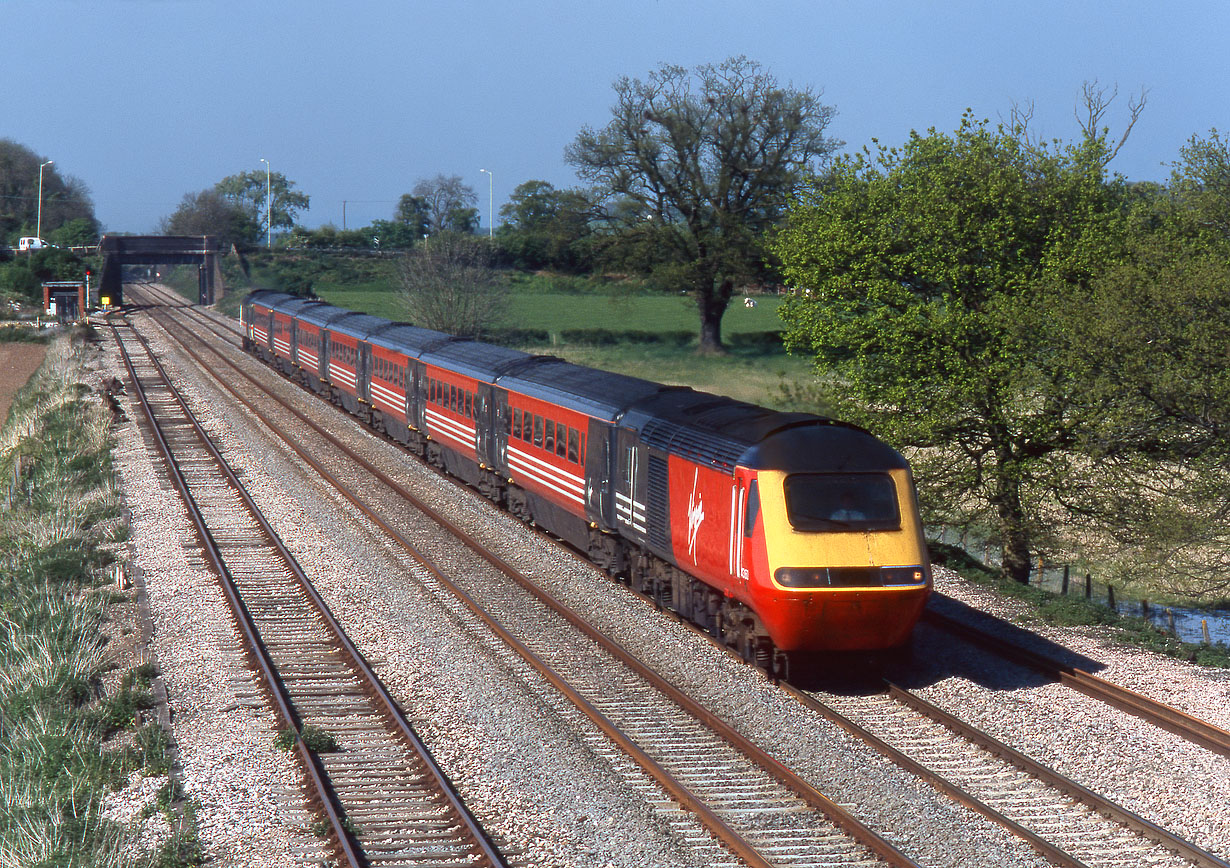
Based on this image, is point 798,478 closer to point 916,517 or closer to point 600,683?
point 916,517

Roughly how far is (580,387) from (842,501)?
832 centimetres

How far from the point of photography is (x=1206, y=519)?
718 inches

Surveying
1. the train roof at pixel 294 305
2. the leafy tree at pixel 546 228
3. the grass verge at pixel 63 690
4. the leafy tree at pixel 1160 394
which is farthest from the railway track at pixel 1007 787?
the leafy tree at pixel 546 228

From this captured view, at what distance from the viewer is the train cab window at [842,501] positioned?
13406 millimetres

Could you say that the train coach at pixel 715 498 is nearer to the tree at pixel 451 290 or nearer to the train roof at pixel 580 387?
the train roof at pixel 580 387

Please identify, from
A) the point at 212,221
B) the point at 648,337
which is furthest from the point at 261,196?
the point at 648,337

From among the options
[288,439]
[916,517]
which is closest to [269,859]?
[916,517]

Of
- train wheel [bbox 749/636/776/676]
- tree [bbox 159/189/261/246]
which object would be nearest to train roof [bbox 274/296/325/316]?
train wheel [bbox 749/636/776/676]

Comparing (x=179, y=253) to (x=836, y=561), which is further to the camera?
(x=179, y=253)

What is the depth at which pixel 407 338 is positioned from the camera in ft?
110

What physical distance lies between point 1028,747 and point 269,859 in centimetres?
719

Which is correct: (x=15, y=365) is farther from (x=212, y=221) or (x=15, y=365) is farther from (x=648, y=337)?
(x=212, y=221)

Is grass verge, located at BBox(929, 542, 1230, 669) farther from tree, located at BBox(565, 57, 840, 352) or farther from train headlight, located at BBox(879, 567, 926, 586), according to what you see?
tree, located at BBox(565, 57, 840, 352)

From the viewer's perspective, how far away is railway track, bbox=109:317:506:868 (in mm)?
9875
